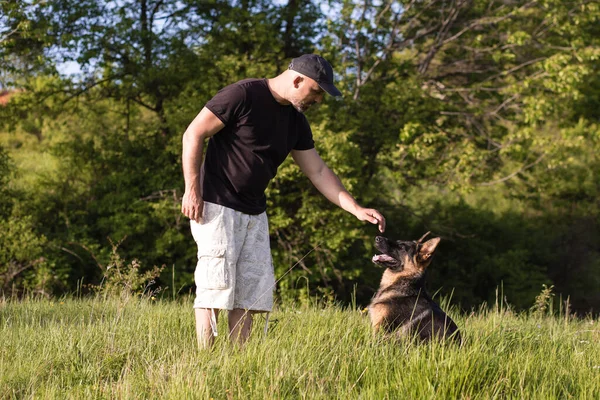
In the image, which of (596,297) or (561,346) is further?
(596,297)

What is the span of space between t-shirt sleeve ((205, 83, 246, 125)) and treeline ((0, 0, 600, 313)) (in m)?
9.34

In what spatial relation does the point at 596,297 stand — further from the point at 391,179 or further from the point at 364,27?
the point at 364,27

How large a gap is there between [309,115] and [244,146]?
1037cm

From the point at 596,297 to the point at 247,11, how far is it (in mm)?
12392

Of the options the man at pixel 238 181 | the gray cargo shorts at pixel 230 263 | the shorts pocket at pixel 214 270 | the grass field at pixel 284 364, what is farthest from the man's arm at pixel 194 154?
the grass field at pixel 284 364

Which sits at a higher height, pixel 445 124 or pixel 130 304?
pixel 445 124

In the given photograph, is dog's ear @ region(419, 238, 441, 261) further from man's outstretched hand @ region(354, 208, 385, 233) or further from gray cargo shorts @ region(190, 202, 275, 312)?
gray cargo shorts @ region(190, 202, 275, 312)

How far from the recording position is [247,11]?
49.1 feet

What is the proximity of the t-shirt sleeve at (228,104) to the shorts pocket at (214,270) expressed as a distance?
2.37ft

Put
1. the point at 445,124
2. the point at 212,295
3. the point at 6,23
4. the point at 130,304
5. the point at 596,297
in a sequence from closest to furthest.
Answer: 1. the point at 212,295
2. the point at 130,304
3. the point at 6,23
4. the point at 445,124
5. the point at 596,297

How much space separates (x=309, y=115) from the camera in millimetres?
14258

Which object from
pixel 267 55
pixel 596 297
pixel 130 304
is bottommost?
pixel 596 297

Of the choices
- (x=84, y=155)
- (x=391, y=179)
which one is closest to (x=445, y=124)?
(x=391, y=179)

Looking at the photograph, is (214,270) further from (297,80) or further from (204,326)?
(297,80)
